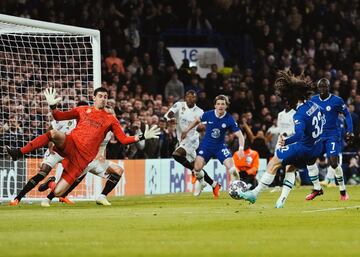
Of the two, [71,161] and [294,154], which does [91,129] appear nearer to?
[71,161]

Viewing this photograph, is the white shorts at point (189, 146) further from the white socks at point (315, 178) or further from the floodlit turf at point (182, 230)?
the floodlit turf at point (182, 230)

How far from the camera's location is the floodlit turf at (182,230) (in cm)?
1080

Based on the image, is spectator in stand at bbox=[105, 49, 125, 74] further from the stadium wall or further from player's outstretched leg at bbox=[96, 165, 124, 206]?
player's outstretched leg at bbox=[96, 165, 124, 206]

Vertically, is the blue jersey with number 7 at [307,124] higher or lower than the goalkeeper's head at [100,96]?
lower

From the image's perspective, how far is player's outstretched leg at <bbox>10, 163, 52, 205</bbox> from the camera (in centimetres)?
1873

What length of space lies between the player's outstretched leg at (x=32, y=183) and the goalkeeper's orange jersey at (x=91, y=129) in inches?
54.2

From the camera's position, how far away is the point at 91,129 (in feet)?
59.1

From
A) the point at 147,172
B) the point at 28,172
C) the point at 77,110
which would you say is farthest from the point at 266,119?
the point at 77,110

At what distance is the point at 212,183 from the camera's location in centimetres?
2262

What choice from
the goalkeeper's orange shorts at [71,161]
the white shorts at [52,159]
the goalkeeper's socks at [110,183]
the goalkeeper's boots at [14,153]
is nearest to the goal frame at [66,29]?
the white shorts at [52,159]

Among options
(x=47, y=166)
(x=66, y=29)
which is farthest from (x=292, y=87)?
(x=66, y=29)

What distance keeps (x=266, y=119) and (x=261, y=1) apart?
650 centimetres

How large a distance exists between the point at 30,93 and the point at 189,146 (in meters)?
3.60

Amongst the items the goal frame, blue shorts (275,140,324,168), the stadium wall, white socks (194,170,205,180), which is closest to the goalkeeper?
the goal frame
